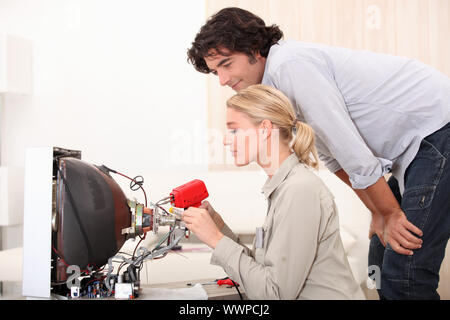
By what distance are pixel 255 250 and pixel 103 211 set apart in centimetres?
44

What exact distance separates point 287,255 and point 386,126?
54cm

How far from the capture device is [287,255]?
1057 mm

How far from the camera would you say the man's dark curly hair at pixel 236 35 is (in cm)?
143

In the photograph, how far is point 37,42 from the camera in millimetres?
3795

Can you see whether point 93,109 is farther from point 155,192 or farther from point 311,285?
point 311,285

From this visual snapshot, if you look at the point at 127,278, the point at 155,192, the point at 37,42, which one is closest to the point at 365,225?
the point at 155,192

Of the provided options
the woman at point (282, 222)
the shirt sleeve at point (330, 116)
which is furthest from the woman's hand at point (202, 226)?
the shirt sleeve at point (330, 116)

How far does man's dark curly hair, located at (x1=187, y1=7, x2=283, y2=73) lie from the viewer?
1.43m

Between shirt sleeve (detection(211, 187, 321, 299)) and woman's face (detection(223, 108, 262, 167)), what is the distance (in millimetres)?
199

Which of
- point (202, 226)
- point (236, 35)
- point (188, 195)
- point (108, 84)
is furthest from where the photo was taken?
point (108, 84)

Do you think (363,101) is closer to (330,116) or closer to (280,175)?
(330,116)

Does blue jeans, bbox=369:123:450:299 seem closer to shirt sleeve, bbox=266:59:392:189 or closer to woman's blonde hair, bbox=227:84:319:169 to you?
shirt sleeve, bbox=266:59:392:189

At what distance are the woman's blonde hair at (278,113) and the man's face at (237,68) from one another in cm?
20

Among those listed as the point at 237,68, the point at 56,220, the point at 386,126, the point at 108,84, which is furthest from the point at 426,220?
the point at 108,84
